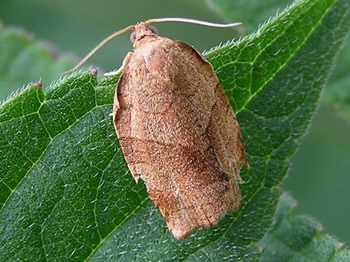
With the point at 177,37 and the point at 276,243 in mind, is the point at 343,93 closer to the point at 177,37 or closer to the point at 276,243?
the point at 276,243

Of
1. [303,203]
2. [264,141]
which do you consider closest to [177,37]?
[303,203]

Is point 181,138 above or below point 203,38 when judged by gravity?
below

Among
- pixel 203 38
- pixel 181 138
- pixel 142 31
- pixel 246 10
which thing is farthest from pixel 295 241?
pixel 203 38

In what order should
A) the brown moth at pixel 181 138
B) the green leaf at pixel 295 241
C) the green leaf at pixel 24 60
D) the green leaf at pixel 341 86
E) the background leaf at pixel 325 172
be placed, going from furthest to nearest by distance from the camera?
1. the background leaf at pixel 325 172
2. the green leaf at pixel 24 60
3. the green leaf at pixel 341 86
4. the green leaf at pixel 295 241
5. the brown moth at pixel 181 138

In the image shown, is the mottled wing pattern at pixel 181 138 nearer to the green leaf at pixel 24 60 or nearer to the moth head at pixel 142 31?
the moth head at pixel 142 31

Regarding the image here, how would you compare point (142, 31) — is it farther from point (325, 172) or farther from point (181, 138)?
point (325, 172)

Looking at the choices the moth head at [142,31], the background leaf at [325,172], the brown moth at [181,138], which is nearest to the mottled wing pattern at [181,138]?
the brown moth at [181,138]

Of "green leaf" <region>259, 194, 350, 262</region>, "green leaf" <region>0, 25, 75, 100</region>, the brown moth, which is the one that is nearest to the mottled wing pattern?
the brown moth
